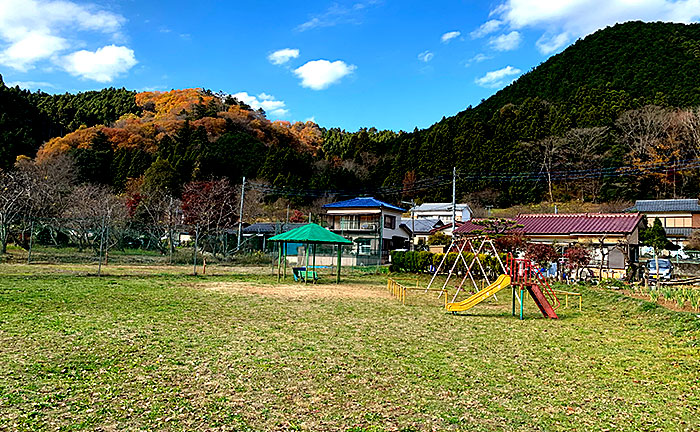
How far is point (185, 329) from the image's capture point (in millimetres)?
7652

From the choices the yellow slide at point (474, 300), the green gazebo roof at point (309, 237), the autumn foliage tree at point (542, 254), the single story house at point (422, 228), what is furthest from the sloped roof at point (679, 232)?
the yellow slide at point (474, 300)

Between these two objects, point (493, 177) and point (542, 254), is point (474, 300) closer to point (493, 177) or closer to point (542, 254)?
point (542, 254)

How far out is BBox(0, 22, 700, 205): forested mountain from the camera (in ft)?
136

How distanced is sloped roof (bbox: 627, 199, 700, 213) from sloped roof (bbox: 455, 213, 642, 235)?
15.4 m

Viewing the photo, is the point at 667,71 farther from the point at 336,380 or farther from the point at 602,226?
the point at 336,380

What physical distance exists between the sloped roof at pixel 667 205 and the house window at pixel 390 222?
18.5 m

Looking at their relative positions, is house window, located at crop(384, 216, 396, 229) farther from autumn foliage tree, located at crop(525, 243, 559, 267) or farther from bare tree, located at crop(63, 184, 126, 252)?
bare tree, located at crop(63, 184, 126, 252)

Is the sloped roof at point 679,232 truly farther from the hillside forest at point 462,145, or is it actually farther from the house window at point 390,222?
the house window at point 390,222

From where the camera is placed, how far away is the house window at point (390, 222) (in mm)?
36206

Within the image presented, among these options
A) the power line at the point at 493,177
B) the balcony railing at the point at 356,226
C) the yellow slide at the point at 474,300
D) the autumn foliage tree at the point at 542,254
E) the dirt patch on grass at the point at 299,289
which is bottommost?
the dirt patch on grass at the point at 299,289

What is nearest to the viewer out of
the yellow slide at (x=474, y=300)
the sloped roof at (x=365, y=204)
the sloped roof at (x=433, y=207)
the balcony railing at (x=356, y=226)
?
the yellow slide at (x=474, y=300)

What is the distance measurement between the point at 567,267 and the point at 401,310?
1081cm

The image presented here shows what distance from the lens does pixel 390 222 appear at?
120 feet

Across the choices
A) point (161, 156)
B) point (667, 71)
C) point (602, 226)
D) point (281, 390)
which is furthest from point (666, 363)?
point (667, 71)
